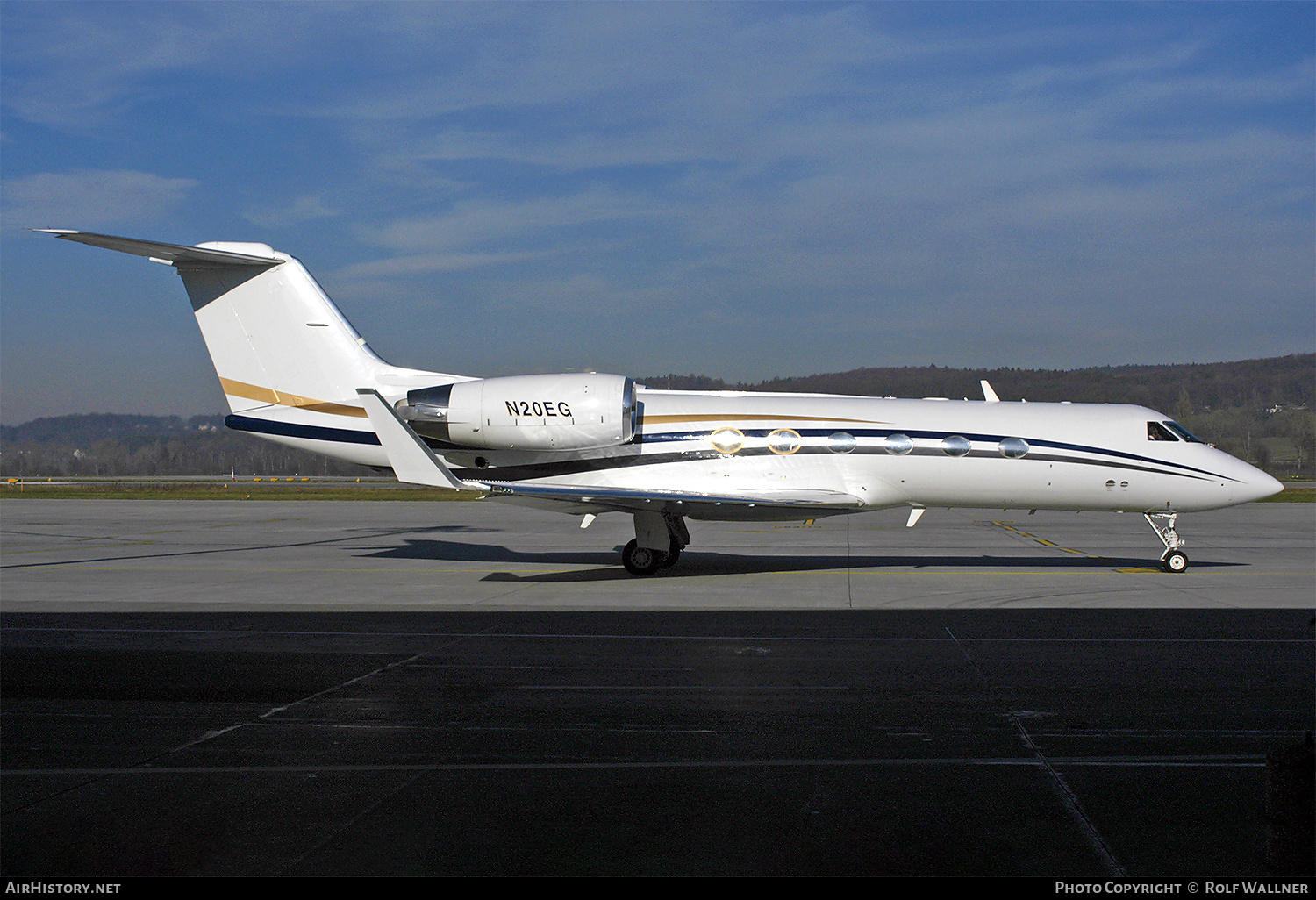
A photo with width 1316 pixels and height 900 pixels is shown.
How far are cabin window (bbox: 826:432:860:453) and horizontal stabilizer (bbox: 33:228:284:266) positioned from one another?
10.8m

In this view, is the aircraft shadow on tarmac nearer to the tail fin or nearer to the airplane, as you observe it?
the airplane

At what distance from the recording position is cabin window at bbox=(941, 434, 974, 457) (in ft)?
58.7

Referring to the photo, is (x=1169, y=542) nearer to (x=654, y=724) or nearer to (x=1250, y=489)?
(x=1250, y=489)

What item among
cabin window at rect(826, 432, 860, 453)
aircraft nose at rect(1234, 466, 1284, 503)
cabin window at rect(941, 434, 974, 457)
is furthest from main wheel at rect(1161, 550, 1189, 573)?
cabin window at rect(826, 432, 860, 453)

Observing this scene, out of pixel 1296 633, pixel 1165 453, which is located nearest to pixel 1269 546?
pixel 1165 453

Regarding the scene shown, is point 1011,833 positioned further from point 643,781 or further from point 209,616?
point 209,616

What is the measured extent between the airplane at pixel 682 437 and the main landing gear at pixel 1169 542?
1.3 inches

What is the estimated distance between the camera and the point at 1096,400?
26.7 m

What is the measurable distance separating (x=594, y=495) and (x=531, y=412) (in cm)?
230

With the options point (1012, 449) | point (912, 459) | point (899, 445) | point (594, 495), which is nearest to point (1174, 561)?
point (1012, 449)

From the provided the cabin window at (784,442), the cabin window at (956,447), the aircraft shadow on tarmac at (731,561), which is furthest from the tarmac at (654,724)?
the cabin window at (784,442)

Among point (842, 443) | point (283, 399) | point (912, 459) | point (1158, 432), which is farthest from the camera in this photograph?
point (283, 399)

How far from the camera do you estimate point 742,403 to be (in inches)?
740

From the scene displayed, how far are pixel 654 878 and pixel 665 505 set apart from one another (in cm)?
1251
